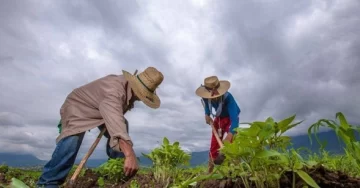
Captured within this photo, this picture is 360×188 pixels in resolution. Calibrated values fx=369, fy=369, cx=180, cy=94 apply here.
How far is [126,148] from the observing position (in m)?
3.41

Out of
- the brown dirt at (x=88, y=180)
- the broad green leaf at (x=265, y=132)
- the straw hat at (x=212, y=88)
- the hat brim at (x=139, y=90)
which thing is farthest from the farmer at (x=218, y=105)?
the broad green leaf at (x=265, y=132)

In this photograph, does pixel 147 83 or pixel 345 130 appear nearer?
pixel 345 130

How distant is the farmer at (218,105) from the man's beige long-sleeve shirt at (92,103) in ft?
6.61

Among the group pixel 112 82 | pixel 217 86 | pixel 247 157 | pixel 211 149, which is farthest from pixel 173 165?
pixel 247 157

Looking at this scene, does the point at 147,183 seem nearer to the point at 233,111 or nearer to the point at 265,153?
the point at 233,111

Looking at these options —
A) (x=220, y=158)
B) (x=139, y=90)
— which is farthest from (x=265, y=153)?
(x=220, y=158)

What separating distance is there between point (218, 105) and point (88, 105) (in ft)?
7.84

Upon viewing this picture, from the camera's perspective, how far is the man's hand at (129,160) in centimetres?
326

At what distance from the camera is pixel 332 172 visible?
162 centimetres

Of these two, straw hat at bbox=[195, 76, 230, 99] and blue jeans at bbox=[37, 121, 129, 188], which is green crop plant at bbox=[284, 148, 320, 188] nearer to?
blue jeans at bbox=[37, 121, 129, 188]

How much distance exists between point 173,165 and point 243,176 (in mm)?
2634

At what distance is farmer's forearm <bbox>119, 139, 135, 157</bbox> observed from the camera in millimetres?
3362

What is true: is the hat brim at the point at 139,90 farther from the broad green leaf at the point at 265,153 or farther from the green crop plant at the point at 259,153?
the broad green leaf at the point at 265,153

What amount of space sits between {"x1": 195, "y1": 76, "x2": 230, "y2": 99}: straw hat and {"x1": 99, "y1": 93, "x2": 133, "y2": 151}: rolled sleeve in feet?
7.84
